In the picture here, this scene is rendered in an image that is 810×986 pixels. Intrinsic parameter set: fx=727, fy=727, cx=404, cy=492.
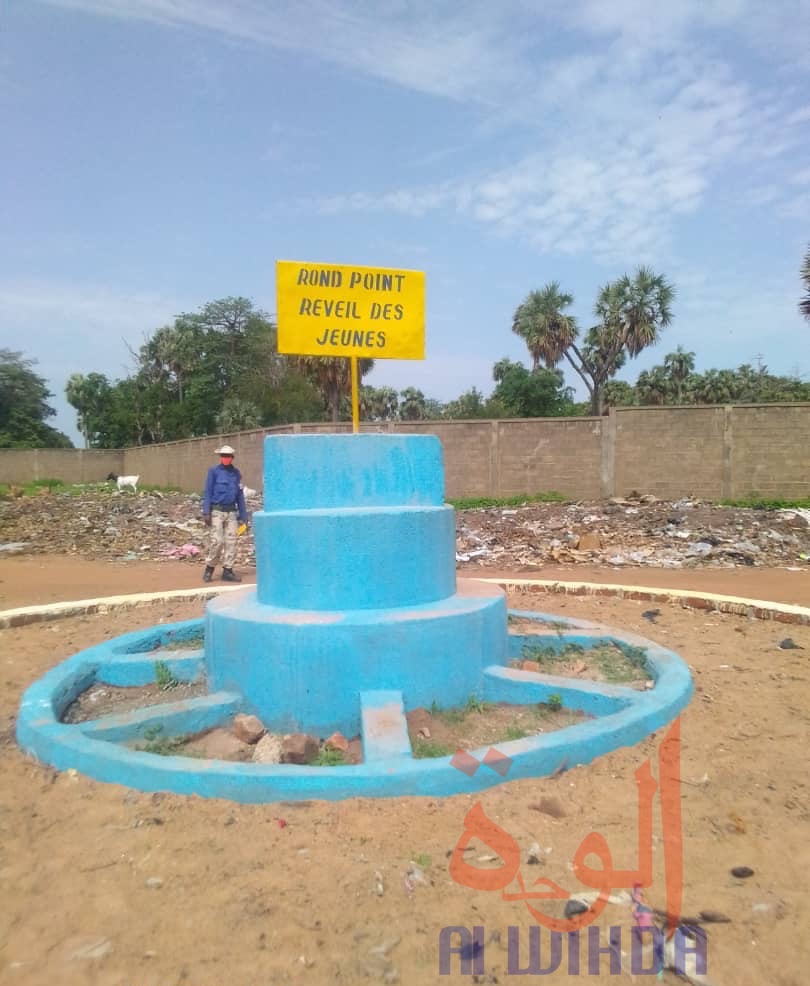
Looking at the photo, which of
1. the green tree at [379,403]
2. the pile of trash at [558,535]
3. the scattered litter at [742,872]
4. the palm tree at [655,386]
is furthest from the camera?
the green tree at [379,403]

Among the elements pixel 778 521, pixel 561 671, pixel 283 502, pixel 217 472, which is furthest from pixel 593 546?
pixel 283 502

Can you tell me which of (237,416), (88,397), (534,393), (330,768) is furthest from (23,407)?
(330,768)

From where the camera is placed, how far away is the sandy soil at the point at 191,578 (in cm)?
829

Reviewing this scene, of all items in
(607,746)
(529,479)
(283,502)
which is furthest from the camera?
(529,479)

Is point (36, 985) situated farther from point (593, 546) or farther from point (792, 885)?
point (593, 546)

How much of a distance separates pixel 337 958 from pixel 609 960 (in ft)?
2.45

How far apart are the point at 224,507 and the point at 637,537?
7.22 m

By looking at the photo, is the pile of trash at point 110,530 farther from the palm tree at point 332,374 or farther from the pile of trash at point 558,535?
the palm tree at point 332,374

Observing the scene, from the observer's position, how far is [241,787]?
288 cm

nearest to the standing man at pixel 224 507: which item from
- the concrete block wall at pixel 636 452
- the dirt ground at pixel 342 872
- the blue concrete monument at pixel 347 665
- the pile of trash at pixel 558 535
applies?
the pile of trash at pixel 558 535

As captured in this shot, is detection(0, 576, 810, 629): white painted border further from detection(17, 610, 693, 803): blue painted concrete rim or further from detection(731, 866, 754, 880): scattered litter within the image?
detection(731, 866, 754, 880): scattered litter

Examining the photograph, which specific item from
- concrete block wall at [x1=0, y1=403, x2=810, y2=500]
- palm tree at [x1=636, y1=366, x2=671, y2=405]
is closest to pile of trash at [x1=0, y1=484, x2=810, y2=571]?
concrete block wall at [x1=0, y1=403, x2=810, y2=500]

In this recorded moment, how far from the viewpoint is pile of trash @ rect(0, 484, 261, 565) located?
499 inches

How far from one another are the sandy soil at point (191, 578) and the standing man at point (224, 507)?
44cm
